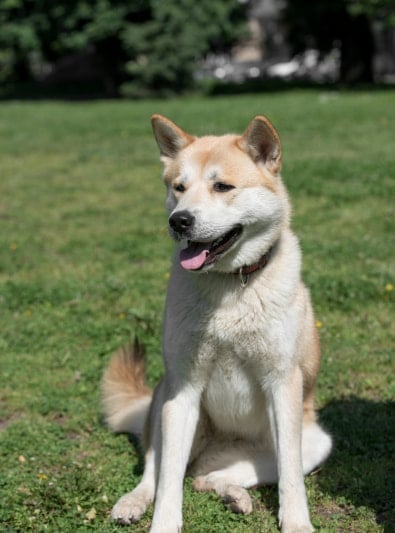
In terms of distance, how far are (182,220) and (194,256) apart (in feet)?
0.68

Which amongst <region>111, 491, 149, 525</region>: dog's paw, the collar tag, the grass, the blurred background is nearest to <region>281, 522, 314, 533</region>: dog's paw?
the grass

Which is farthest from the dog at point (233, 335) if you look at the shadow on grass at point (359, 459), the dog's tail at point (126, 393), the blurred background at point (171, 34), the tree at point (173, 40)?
the tree at point (173, 40)

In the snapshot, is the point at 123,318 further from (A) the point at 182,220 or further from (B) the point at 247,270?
(A) the point at 182,220

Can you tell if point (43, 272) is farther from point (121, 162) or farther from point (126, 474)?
point (121, 162)

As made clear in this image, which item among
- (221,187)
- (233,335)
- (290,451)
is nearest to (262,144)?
(221,187)

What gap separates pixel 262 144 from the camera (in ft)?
12.2

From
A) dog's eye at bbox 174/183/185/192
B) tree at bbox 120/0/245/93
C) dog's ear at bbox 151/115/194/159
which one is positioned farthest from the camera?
tree at bbox 120/0/245/93

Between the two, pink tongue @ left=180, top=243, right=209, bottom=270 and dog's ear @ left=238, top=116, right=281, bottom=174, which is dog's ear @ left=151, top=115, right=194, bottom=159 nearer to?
dog's ear @ left=238, top=116, right=281, bottom=174

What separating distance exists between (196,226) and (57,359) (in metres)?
2.49

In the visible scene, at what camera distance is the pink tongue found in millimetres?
3547

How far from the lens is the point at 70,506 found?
3.75 m

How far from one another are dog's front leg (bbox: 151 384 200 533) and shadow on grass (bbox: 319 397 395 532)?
81cm

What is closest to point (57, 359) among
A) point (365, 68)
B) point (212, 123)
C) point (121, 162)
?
point (121, 162)

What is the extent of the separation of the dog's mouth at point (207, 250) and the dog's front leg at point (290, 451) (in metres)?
0.70
